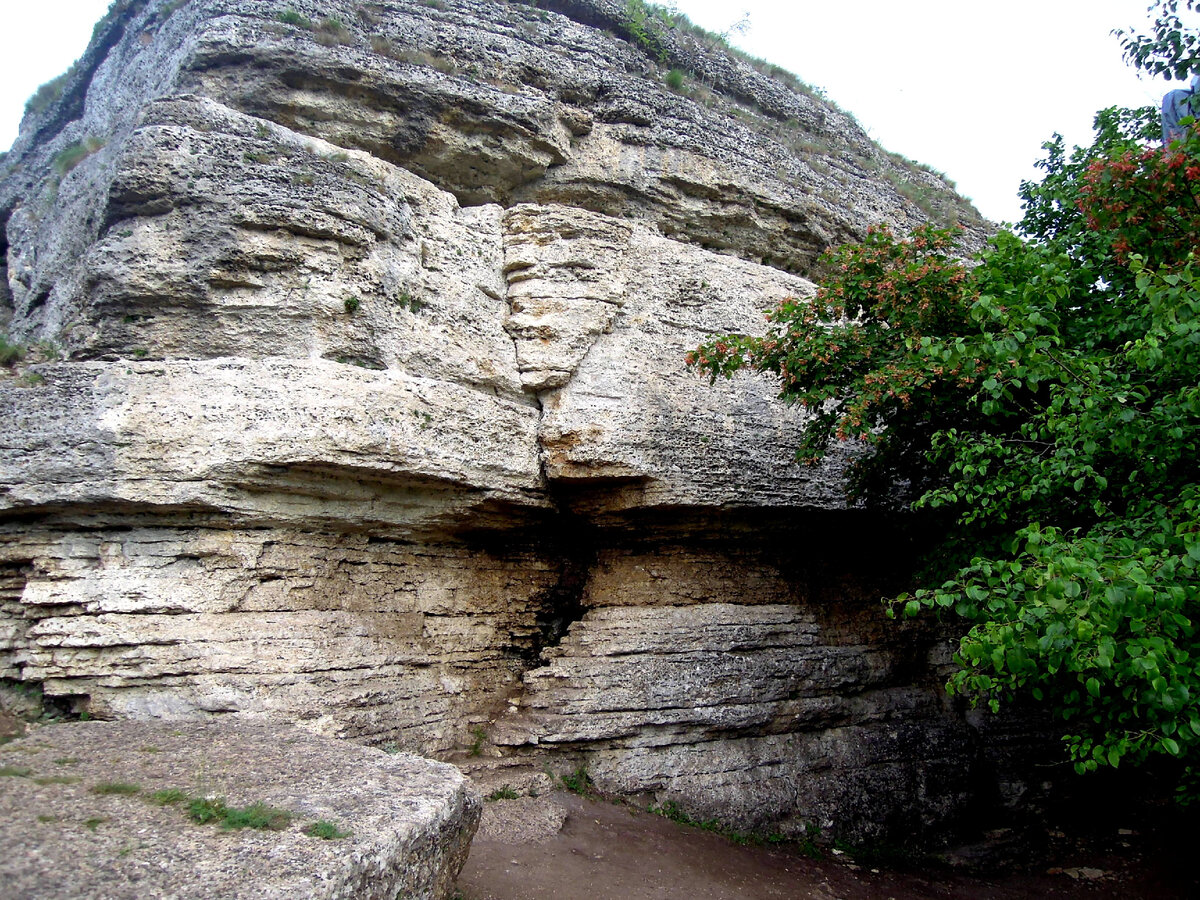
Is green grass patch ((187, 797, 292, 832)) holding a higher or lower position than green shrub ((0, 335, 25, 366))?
lower

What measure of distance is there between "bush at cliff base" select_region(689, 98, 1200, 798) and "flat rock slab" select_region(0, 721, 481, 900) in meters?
3.57

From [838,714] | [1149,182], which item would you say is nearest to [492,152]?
[1149,182]

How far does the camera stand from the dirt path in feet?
23.8

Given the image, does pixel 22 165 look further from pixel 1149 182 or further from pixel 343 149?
pixel 1149 182

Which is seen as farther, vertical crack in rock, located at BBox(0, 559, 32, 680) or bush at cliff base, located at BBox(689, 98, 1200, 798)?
vertical crack in rock, located at BBox(0, 559, 32, 680)

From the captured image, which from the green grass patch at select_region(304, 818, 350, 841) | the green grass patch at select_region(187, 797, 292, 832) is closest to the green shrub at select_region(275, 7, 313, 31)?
the green grass patch at select_region(187, 797, 292, 832)

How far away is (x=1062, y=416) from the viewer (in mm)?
6328

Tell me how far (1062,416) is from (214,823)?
652 centimetres

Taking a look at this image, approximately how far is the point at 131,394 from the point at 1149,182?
30.6 feet

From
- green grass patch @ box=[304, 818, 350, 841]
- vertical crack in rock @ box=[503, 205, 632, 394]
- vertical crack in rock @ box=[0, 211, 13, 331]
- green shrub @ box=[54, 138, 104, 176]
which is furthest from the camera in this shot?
vertical crack in rock @ box=[0, 211, 13, 331]

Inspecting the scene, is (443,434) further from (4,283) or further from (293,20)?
(4,283)

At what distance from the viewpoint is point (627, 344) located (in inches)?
400

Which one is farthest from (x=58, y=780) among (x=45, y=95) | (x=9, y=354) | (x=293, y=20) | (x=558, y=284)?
(x=45, y=95)

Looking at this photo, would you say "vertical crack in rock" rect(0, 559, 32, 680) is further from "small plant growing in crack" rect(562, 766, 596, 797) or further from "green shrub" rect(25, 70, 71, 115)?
"green shrub" rect(25, 70, 71, 115)
